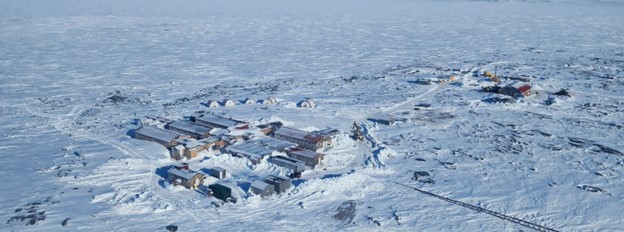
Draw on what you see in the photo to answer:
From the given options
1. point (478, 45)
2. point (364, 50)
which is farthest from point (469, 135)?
point (478, 45)

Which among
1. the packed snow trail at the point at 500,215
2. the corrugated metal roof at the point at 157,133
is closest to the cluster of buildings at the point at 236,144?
the corrugated metal roof at the point at 157,133

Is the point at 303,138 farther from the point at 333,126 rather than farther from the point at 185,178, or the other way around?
the point at 185,178

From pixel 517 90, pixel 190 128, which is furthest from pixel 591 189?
pixel 190 128

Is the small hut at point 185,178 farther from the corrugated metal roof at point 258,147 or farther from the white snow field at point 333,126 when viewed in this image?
the corrugated metal roof at point 258,147

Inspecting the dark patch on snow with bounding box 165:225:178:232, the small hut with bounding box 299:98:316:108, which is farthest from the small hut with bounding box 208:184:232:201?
the small hut with bounding box 299:98:316:108

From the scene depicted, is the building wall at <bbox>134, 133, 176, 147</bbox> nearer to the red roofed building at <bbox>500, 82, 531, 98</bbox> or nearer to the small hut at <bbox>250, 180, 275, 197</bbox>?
the small hut at <bbox>250, 180, 275, 197</bbox>

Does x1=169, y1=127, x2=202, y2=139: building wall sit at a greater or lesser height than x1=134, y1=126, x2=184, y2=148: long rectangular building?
lesser

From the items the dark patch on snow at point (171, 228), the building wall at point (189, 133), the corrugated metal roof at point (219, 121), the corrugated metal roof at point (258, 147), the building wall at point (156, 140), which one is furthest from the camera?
the corrugated metal roof at point (219, 121)

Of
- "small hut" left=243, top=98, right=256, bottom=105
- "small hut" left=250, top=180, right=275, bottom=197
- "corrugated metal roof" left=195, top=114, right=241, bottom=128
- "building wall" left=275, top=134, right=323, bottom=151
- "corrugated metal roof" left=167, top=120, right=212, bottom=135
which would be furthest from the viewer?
"small hut" left=243, top=98, right=256, bottom=105
